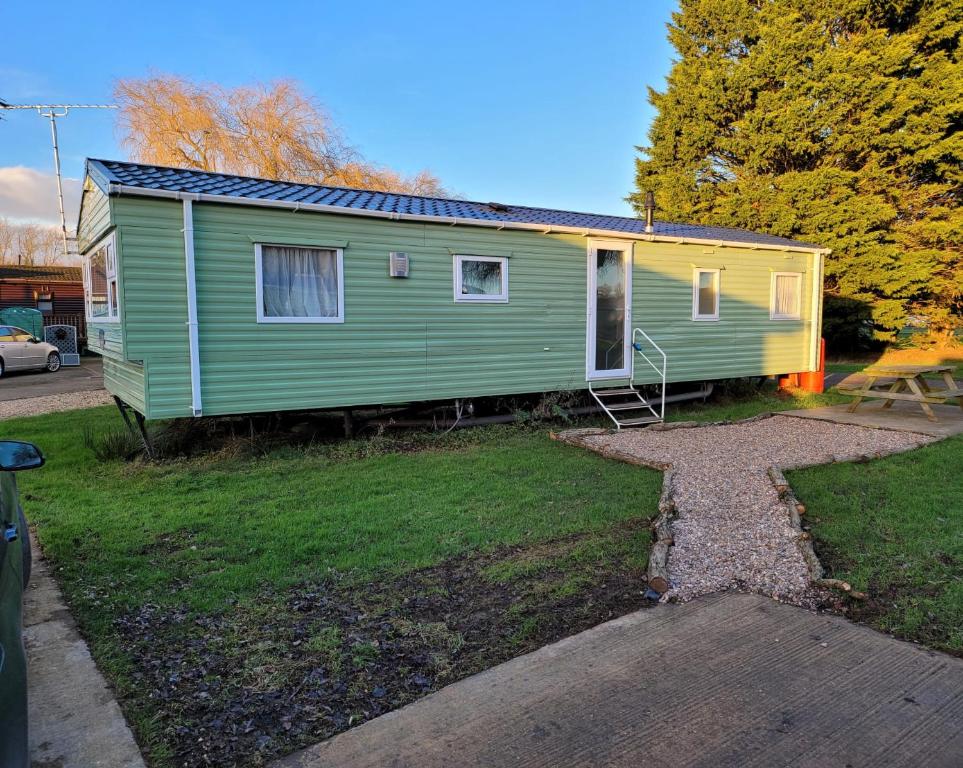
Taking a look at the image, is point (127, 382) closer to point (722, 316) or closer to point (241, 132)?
point (722, 316)

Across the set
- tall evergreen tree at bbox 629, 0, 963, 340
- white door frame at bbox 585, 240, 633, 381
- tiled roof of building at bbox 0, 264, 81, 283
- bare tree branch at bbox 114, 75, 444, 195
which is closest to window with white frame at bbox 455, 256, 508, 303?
white door frame at bbox 585, 240, 633, 381

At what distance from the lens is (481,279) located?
7.93 m

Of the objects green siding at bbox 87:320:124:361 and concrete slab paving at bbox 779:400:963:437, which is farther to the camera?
concrete slab paving at bbox 779:400:963:437

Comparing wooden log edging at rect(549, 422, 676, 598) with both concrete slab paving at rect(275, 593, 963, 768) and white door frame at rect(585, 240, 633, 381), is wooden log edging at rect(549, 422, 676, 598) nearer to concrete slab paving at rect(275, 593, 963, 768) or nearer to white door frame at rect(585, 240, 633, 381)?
concrete slab paving at rect(275, 593, 963, 768)

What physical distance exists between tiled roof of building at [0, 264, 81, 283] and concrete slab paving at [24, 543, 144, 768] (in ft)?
90.9

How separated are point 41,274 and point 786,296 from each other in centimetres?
3045

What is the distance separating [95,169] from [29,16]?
11.2 m

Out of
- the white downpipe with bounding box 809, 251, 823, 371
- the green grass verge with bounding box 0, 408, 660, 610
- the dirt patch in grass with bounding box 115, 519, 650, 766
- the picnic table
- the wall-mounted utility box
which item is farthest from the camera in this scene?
the white downpipe with bounding box 809, 251, 823, 371

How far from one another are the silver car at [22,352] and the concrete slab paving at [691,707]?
18880 mm

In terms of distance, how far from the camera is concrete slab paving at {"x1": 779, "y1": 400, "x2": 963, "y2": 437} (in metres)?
7.52

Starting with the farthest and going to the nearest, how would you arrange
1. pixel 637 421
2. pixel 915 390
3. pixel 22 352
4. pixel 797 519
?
pixel 22 352 < pixel 637 421 < pixel 915 390 < pixel 797 519

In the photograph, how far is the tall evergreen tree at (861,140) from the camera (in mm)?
16828

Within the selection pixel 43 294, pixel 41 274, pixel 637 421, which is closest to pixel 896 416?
pixel 637 421

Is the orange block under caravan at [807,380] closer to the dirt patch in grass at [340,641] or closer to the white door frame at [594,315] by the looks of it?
the white door frame at [594,315]
